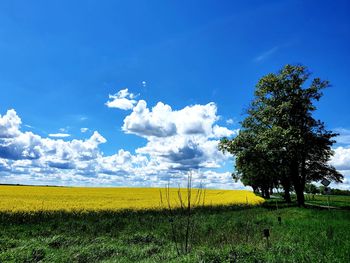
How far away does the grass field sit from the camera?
8.48 metres

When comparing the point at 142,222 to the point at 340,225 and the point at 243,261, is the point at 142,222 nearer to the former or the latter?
the point at 340,225

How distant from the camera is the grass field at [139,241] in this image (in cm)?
848

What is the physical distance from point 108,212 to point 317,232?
12.4 meters

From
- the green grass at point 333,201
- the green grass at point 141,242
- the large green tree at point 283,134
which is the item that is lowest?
the green grass at point 141,242

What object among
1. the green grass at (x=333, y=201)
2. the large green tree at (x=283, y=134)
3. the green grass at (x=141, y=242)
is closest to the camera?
the green grass at (x=141, y=242)

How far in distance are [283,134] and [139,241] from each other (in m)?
22.4

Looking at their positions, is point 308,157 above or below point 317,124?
below

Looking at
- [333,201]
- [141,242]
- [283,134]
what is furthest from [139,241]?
[333,201]

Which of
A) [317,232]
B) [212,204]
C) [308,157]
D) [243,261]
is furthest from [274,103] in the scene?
[243,261]

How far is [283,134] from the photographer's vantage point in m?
31.2

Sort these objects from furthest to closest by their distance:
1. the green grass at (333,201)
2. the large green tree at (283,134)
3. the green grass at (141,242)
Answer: the green grass at (333,201) < the large green tree at (283,134) < the green grass at (141,242)

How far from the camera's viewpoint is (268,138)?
32.2 m

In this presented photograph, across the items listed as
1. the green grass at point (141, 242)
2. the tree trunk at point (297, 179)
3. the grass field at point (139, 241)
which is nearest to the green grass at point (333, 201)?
the tree trunk at point (297, 179)

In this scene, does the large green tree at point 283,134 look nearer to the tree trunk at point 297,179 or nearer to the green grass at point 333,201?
the tree trunk at point 297,179
